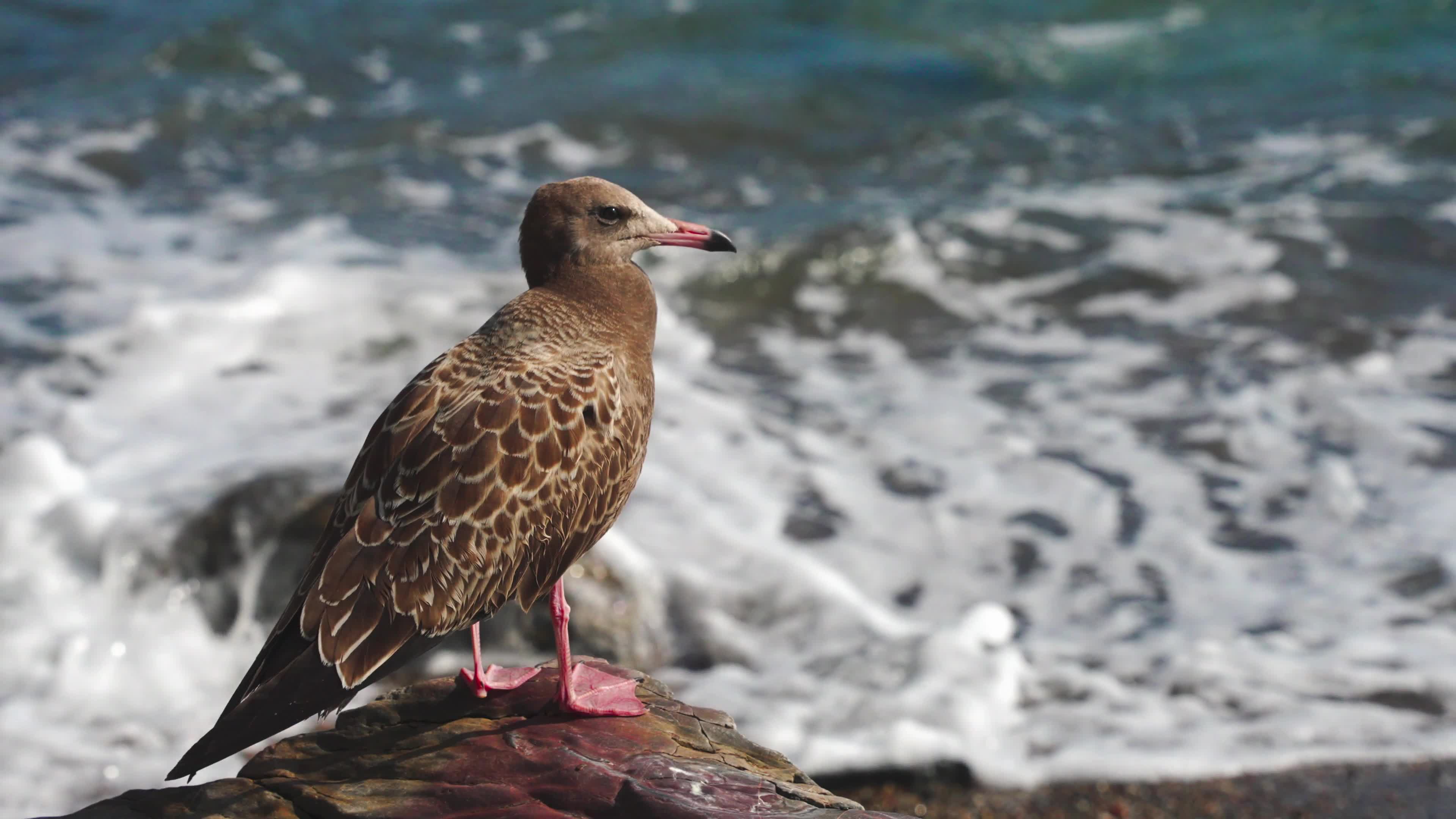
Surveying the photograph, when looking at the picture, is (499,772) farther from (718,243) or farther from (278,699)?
(718,243)

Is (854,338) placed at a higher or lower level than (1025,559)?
higher

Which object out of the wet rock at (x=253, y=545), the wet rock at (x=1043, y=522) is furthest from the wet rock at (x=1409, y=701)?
the wet rock at (x=253, y=545)

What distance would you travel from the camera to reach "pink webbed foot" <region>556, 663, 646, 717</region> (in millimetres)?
4348

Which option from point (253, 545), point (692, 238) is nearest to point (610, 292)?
point (692, 238)

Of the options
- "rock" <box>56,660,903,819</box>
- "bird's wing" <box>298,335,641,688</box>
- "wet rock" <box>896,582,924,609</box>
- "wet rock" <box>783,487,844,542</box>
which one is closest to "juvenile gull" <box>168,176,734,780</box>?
"bird's wing" <box>298,335,641,688</box>

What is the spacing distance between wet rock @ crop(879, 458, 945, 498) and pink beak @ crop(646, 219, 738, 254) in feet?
13.6

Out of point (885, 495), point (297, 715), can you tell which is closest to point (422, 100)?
point (885, 495)

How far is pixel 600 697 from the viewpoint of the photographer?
441cm

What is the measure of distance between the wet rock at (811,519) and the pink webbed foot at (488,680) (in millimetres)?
3769

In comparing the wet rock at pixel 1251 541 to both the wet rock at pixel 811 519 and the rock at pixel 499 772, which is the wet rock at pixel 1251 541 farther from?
the rock at pixel 499 772

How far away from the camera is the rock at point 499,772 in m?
3.88

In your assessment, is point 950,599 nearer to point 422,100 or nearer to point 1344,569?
point 1344,569

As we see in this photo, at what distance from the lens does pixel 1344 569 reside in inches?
306

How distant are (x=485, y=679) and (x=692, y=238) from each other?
61.4 inches
